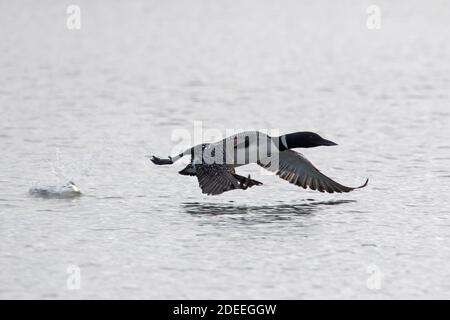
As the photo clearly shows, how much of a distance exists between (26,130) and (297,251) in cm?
665

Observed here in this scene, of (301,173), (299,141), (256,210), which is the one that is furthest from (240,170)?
(256,210)

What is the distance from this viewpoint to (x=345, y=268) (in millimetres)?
9094

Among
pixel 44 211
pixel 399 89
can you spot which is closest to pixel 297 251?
pixel 44 211

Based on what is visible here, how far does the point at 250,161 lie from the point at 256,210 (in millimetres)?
534

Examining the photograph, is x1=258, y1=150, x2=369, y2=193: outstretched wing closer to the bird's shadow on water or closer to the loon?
the loon

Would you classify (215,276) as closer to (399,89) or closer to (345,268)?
(345,268)

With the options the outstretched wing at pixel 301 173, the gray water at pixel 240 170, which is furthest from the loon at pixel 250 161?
the gray water at pixel 240 170

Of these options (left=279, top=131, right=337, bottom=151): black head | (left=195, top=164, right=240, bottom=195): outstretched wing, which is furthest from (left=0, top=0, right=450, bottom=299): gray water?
(left=279, top=131, right=337, bottom=151): black head

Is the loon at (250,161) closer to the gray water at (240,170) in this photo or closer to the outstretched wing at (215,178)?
the outstretched wing at (215,178)

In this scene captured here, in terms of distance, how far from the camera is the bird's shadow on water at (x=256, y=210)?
1083 cm

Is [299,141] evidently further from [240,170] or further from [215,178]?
[240,170]

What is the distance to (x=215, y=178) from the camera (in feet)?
35.4

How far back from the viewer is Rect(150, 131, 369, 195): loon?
35.7ft

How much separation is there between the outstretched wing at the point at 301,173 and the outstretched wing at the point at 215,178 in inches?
35.7
